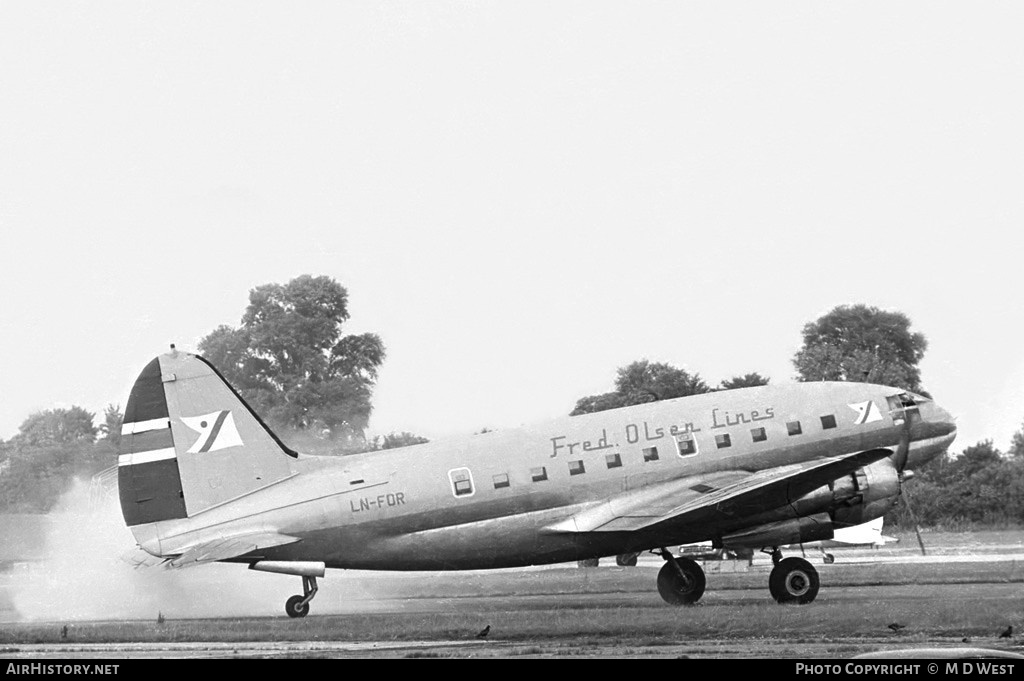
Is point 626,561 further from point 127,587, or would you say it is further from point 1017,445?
point 1017,445

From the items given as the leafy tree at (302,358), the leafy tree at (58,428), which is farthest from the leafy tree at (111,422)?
the leafy tree at (302,358)

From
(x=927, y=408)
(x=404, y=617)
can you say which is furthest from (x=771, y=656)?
(x=927, y=408)

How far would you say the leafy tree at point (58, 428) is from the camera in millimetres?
65500

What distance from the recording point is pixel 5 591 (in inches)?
1586

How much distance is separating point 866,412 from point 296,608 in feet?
46.3

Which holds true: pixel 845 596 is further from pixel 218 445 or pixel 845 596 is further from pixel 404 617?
pixel 218 445

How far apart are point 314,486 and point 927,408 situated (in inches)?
589

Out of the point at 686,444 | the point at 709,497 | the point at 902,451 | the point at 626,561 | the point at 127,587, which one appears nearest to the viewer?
the point at 709,497

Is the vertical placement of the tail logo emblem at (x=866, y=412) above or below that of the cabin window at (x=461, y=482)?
above

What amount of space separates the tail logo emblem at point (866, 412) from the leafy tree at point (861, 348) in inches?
1288

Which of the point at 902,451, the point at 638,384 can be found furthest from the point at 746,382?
the point at 902,451

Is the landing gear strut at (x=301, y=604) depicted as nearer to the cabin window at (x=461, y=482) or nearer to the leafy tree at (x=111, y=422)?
the cabin window at (x=461, y=482)

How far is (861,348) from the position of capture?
64625mm

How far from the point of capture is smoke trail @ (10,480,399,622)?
31453 mm
